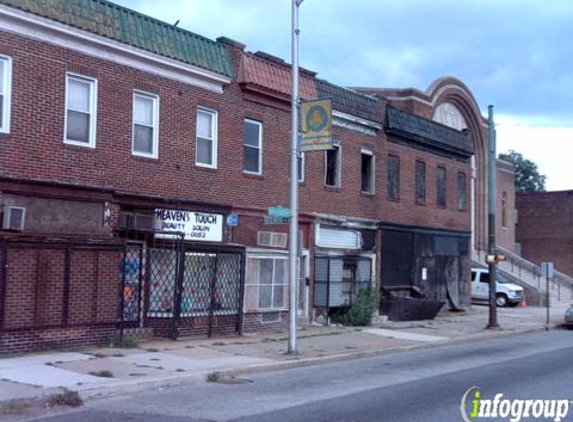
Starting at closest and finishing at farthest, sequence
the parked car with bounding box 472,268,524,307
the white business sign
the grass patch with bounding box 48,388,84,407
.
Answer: the grass patch with bounding box 48,388,84,407
the white business sign
the parked car with bounding box 472,268,524,307

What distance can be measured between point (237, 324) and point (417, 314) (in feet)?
28.4

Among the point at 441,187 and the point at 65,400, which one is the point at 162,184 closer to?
the point at 65,400

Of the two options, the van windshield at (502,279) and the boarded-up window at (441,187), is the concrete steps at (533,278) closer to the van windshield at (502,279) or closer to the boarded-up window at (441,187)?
the van windshield at (502,279)

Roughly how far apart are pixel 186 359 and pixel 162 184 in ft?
15.3

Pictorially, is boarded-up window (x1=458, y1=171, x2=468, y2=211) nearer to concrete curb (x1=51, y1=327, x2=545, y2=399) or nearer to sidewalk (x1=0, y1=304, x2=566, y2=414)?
sidewalk (x1=0, y1=304, x2=566, y2=414)

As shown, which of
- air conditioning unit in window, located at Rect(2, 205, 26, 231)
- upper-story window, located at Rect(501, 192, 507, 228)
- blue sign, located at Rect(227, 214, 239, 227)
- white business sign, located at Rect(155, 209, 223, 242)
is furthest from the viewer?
upper-story window, located at Rect(501, 192, 507, 228)

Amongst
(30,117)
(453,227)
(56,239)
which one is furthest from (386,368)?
(453,227)

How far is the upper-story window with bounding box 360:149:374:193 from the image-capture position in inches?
963

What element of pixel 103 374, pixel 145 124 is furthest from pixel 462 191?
pixel 103 374

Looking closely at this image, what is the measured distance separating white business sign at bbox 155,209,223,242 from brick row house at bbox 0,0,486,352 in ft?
0.12

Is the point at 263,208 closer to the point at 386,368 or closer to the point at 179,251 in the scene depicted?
the point at 179,251

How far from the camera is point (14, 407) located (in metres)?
9.42
